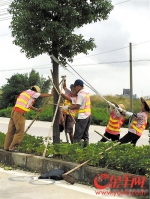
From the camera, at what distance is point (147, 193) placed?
582cm

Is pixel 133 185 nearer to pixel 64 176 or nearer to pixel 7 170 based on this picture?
pixel 64 176

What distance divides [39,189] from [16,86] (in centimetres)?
2811

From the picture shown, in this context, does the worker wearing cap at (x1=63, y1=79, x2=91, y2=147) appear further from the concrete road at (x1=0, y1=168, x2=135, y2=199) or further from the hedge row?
the concrete road at (x1=0, y1=168, x2=135, y2=199)

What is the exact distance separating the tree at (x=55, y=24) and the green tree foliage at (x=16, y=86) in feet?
79.1

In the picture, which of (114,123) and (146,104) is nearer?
(146,104)

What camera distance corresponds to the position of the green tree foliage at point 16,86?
3397 centimetres

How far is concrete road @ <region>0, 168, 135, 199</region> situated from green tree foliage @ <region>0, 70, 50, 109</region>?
26.3 meters

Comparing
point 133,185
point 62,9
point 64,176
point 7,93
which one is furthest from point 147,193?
point 7,93

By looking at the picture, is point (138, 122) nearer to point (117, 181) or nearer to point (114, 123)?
point (114, 123)

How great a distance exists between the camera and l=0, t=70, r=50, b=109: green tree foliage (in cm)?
3397

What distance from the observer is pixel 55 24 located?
873 cm

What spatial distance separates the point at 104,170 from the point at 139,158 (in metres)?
0.56

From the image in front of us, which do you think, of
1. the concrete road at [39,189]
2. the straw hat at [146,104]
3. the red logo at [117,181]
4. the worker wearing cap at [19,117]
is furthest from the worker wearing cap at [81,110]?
the red logo at [117,181]

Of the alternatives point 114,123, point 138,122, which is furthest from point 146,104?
point 114,123
